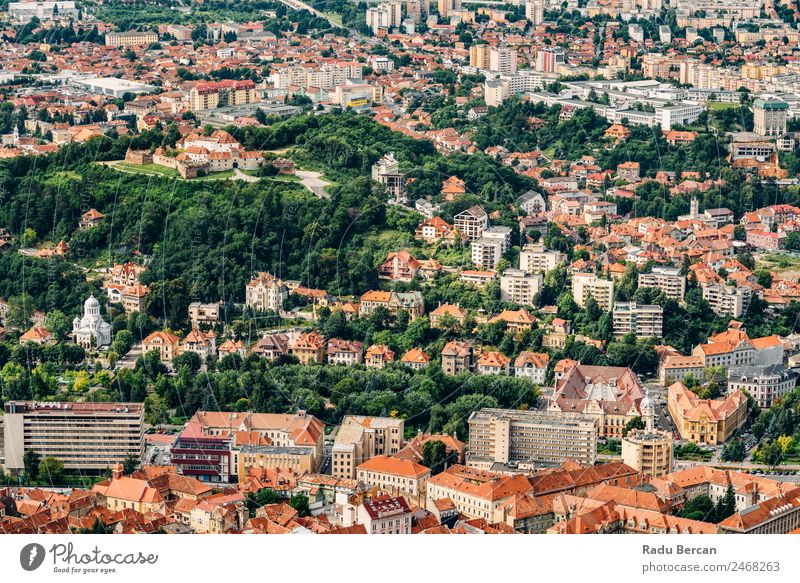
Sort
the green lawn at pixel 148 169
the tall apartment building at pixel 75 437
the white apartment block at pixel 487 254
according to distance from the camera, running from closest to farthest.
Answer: the tall apartment building at pixel 75 437, the white apartment block at pixel 487 254, the green lawn at pixel 148 169

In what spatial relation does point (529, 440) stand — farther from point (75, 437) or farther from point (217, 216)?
point (217, 216)

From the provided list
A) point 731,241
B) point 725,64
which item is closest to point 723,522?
point 731,241

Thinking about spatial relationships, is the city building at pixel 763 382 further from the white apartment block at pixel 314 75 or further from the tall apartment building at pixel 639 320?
the white apartment block at pixel 314 75

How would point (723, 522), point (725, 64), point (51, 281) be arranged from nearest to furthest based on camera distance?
1. point (723, 522)
2. point (51, 281)
3. point (725, 64)

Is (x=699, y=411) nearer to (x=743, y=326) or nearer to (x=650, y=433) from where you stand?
(x=650, y=433)

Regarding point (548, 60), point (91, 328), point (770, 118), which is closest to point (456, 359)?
point (91, 328)

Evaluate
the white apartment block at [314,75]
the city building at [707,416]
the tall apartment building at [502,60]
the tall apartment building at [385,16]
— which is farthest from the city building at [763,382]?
the tall apartment building at [385,16]

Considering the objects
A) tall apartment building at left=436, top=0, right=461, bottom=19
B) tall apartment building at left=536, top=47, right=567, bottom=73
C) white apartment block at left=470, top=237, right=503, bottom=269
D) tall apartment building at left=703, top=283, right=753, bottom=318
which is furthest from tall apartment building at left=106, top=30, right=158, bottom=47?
tall apartment building at left=703, top=283, right=753, bottom=318
